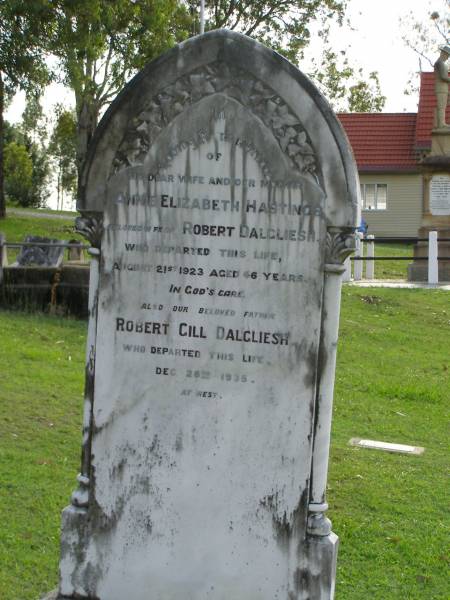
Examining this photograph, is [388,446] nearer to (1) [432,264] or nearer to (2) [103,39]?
(1) [432,264]

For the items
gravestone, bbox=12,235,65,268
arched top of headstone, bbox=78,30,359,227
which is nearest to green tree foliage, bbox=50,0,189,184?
gravestone, bbox=12,235,65,268

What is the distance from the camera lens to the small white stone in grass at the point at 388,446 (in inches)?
297

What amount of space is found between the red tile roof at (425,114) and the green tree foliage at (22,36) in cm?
2025

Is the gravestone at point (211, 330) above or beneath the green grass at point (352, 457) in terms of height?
above

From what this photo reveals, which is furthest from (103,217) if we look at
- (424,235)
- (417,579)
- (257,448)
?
(424,235)

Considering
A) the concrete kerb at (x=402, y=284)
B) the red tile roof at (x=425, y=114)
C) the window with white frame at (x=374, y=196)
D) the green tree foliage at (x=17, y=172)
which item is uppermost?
the red tile roof at (x=425, y=114)

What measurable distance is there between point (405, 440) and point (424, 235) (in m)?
11.9

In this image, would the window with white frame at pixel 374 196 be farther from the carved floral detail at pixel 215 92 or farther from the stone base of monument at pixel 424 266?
the carved floral detail at pixel 215 92

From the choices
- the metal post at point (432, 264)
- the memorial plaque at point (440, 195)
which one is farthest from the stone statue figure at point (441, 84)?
the metal post at point (432, 264)

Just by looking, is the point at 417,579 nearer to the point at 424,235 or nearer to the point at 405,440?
the point at 405,440

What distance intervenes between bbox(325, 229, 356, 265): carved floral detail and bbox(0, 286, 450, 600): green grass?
6.34 feet

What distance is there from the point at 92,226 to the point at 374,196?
32946 mm

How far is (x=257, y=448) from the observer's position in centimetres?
436

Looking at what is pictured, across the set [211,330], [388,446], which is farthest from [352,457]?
[211,330]
